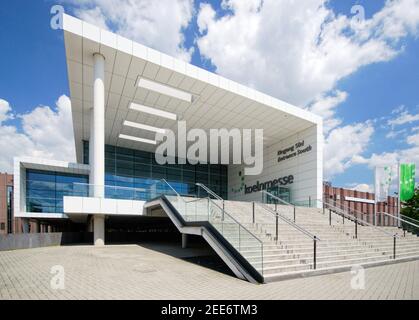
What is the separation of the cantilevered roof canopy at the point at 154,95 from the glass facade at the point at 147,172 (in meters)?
2.61

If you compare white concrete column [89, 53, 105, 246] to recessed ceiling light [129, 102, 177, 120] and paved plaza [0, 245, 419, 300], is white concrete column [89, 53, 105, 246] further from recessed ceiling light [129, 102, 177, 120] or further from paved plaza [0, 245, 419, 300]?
paved plaza [0, 245, 419, 300]

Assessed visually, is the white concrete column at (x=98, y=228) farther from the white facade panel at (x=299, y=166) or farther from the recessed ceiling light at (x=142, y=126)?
the white facade panel at (x=299, y=166)

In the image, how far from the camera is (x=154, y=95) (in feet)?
66.1

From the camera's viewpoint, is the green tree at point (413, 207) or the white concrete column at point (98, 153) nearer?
the white concrete column at point (98, 153)

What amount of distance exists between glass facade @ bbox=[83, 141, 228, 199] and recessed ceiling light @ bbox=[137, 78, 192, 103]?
10834 mm

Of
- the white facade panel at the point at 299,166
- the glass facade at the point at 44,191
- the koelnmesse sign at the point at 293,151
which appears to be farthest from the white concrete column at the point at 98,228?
the koelnmesse sign at the point at 293,151

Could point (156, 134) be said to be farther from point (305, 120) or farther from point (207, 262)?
point (207, 262)

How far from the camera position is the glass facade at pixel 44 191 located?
24.6 metres

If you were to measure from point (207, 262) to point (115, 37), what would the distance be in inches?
512

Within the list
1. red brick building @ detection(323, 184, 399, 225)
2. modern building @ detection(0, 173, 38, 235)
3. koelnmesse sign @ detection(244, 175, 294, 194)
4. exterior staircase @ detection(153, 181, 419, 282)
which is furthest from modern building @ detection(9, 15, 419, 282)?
modern building @ detection(0, 173, 38, 235)

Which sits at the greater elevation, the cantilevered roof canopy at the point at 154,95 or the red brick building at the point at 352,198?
the cantilevered roof canopy at the point at 154,95

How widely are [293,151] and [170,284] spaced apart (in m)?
21.9
